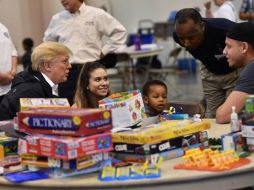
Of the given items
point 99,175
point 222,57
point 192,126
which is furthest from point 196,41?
point 99,175

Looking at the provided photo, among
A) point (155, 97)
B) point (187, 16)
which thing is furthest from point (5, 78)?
point (187, 16)

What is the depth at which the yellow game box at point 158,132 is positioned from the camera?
268 cm

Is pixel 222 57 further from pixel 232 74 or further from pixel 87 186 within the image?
pixel 87 186

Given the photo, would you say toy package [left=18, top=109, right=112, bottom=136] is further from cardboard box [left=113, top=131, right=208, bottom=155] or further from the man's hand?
the man's hand

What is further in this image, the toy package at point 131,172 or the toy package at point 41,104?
the toy package at point 41,104

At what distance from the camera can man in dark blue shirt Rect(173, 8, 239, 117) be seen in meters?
4.35

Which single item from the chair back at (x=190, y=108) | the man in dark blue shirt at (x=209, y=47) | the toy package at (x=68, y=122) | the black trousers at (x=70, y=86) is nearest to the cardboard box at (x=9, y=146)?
the toy package at (x=68, y=122)

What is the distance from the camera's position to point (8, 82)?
5379 mm

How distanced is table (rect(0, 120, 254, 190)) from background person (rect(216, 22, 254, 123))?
892 mm

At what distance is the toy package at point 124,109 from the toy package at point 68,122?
1.13 ft

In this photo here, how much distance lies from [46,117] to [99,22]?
12.0ft

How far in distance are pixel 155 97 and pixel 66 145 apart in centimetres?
233

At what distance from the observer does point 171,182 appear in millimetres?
2459

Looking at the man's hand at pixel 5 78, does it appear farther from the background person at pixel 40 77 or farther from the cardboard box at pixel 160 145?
the cardboard box at pixel 160 145
